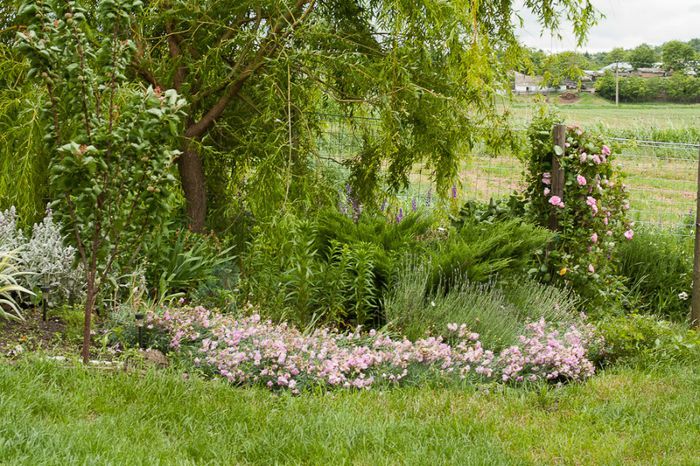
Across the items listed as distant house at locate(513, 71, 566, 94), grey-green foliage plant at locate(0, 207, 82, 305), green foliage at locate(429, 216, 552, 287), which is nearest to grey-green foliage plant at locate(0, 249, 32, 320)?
grey-green foliage plant at locate(0, 207, 82, 305)

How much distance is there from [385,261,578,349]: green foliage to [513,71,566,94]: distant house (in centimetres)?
182

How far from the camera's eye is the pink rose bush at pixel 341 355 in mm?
4031

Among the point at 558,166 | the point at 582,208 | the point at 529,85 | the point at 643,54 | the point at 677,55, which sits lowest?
the point at 582,208

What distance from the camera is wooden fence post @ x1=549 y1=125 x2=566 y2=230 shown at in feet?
20.7

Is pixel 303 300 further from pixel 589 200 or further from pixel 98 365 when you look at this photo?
pixel 589 200

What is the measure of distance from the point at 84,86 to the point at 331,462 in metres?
2.03

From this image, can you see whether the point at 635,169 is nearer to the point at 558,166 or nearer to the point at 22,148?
the point at 558,166

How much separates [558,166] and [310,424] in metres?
3.76

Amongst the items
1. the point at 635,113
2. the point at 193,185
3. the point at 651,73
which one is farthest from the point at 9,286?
the point at 651,73

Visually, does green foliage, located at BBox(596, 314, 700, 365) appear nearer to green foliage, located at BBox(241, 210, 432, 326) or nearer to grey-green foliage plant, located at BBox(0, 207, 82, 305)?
green foliage, located at BBox(241, 210, 432, 326)

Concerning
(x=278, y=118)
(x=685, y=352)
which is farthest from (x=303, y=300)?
(x=685, y=352)

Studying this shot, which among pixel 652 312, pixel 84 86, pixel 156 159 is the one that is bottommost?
pixel 652 312

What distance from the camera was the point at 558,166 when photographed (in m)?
6.33

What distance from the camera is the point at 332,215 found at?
18.8 ft
